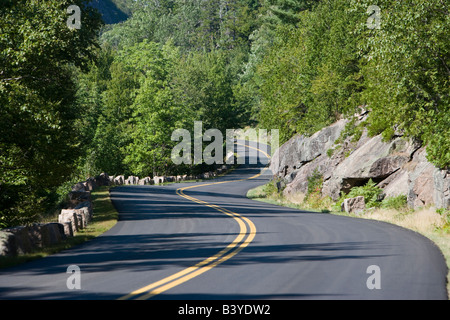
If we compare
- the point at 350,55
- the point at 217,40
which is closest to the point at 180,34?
the point at 217,40

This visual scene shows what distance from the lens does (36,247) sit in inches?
508

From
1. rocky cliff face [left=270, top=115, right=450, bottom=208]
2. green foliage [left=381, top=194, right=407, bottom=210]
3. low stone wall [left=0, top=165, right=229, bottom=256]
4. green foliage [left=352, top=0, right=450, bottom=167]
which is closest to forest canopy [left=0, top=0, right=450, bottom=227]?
green foliage [left=352, top=0, right=450, bottom=167]

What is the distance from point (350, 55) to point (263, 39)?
175 ft

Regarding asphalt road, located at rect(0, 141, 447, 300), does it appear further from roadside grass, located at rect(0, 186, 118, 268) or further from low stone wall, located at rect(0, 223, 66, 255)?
low stone wall, located at rect(0, 223, 66, 255)

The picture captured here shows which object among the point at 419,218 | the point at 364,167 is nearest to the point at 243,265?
the point at 419,218

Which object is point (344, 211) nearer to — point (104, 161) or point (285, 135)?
point (285, 135)

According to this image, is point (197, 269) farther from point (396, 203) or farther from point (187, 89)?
point (187, 89)

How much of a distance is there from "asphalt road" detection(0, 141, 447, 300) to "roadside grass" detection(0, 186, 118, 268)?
405mm

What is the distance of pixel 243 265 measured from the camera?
966 centimetres

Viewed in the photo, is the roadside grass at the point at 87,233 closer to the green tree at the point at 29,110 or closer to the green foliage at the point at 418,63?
the green tree at the point at 29,110

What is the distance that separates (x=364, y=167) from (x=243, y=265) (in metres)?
18.2

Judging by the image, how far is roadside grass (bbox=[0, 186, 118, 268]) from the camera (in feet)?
36.1

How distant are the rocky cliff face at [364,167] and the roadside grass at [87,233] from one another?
11719mm

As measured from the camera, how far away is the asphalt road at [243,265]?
7.43m
